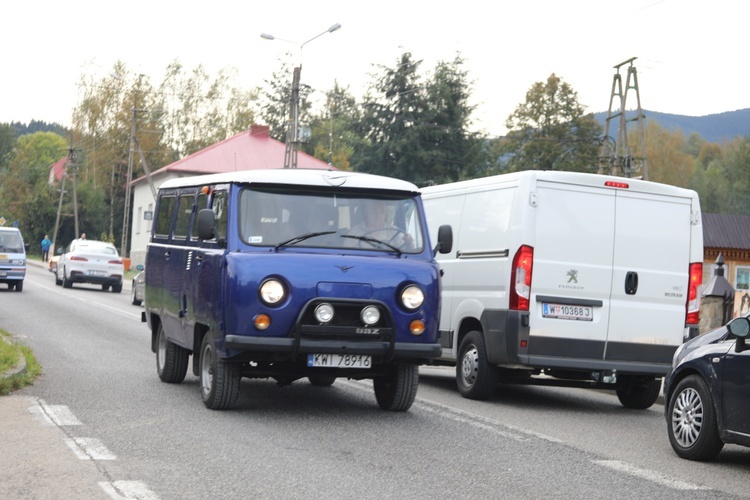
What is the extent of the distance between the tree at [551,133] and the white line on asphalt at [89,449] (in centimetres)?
5959

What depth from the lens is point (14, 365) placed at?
1273 cm

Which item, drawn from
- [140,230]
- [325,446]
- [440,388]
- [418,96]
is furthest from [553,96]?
[325,446]

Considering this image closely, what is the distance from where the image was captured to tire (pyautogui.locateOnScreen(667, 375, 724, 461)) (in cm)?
860

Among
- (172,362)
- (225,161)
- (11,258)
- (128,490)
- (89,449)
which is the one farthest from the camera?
(225,161)

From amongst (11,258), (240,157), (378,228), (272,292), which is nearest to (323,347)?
(272,292)

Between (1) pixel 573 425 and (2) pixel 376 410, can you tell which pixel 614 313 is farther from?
(2) pixel 376 410

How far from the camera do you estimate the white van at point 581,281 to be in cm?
1172

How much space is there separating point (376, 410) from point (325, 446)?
2.35m

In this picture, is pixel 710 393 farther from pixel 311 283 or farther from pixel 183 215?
pixel 183 215

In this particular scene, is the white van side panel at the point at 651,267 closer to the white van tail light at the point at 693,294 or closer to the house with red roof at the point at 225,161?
the white van tail light at the point at 693,294

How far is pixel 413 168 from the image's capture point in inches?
2505

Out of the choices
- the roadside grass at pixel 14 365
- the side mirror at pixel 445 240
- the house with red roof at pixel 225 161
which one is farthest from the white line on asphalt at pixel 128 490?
the house with red roof at pixel 225 161

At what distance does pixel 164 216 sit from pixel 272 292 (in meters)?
3.94

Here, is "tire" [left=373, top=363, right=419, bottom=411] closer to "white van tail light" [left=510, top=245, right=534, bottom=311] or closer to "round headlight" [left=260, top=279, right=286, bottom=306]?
"round headlight" [left=260, top=279, right=286, bottom=306]
